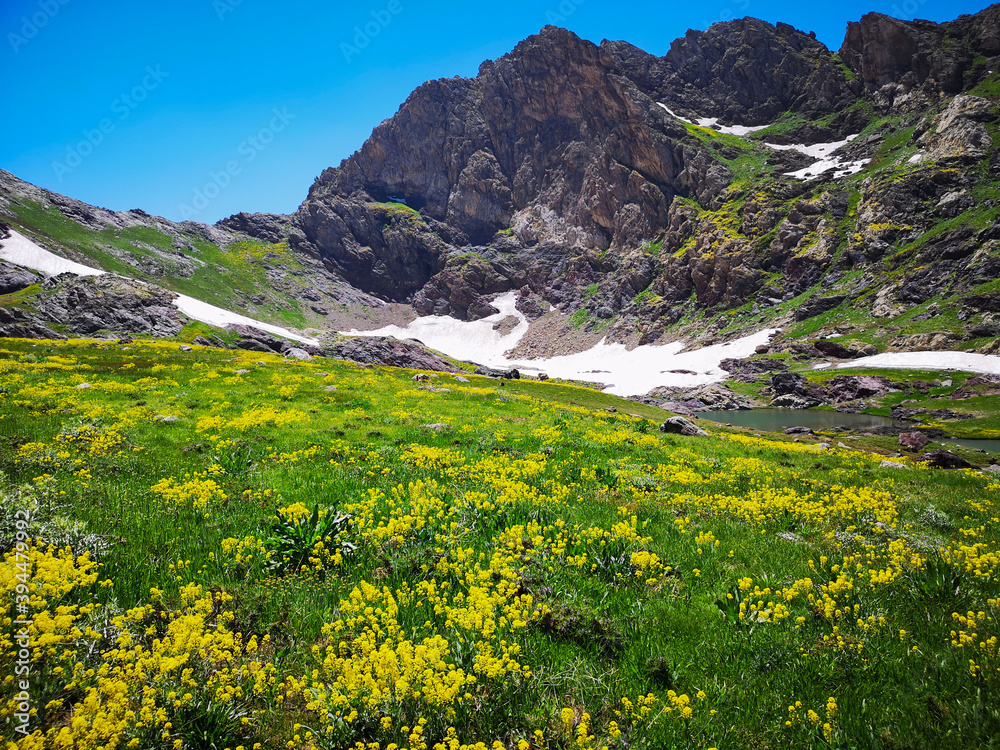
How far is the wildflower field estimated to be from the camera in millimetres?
4047

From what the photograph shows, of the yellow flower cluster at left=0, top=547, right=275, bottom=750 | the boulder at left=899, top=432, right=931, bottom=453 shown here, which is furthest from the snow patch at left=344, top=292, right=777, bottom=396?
the yellow flower cluster at left=0, top=547, right=275, bottom=750

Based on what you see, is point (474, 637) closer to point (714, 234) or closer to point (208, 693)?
point (208, 693)

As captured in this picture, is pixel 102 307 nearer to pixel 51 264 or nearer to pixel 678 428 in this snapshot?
pixel 51 264

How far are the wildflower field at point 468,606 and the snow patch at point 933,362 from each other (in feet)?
366

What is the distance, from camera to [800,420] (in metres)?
80.0

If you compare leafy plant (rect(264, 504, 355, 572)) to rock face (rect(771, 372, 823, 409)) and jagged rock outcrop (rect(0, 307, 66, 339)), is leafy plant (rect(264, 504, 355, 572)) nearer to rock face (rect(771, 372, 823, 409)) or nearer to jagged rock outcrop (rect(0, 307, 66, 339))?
jagged rock outcrop (rect(0, 307, 66, 339))

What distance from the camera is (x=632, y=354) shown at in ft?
577

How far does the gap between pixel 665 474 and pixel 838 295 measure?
16853 cm

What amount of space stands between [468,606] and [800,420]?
94897mm

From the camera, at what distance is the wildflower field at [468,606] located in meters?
4.05

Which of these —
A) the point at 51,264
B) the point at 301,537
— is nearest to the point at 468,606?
the point at 301,537

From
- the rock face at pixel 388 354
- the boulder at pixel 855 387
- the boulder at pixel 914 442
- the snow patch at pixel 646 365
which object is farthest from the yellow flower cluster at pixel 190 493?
the boulder at pixel 855 387

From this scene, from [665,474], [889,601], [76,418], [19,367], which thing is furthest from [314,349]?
[889,601]

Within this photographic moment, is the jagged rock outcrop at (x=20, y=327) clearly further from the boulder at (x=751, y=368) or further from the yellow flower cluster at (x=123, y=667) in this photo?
the boulder at (x=751, y=368)
